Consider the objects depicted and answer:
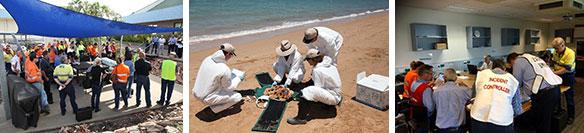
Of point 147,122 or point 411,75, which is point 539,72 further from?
point 147,122

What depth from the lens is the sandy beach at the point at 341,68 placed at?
2.27 meters

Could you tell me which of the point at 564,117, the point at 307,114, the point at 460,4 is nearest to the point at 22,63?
the point at 307,114

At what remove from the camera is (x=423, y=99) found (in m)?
2.56

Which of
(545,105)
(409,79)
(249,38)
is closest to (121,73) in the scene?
(249,38)

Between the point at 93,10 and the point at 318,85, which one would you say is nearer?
the point at 93,10

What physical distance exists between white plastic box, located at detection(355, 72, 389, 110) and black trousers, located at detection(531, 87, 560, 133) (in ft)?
4.51

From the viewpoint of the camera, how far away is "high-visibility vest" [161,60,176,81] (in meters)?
2.27

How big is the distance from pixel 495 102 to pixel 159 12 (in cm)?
257

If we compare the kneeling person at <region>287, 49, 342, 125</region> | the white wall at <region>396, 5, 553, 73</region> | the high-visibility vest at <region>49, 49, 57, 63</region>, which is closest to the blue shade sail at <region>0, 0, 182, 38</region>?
the high-visibility vest at <region>49, 49, 57, 63</region>

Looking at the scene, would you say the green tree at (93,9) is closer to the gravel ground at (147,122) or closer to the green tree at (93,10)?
the green tree at (93,10)

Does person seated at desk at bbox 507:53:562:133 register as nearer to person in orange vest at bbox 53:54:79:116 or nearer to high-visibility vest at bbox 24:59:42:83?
person in orange vest at bbox 53:54:79:116

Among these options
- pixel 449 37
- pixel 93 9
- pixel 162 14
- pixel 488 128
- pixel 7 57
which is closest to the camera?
pixel 7 57

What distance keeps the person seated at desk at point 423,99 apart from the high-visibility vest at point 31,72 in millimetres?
2798

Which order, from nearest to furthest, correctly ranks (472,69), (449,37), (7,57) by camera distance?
(7,57)
(472,69)
(449,37)
